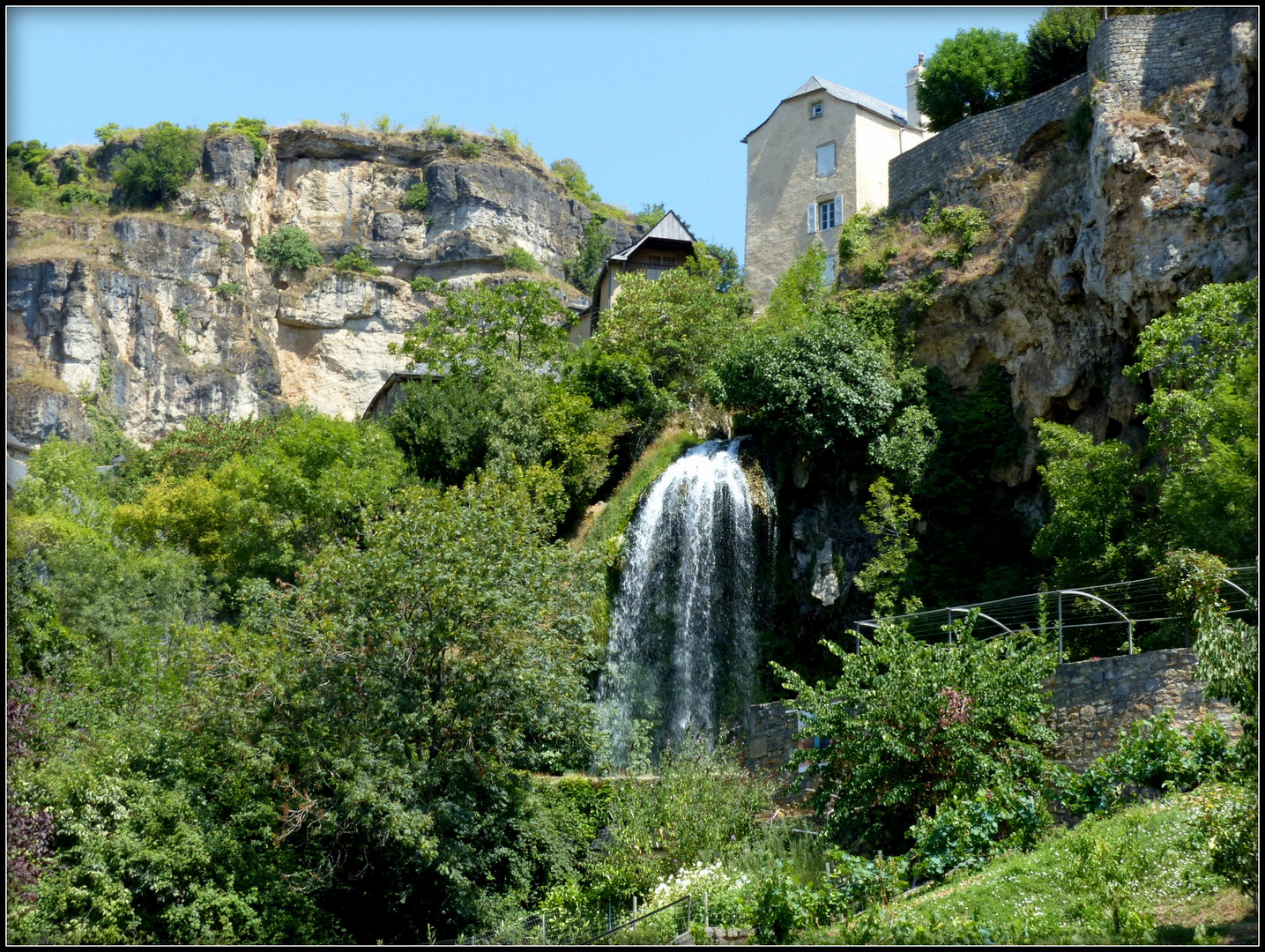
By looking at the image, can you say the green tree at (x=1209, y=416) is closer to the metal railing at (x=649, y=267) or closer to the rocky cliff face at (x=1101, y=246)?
the rocky cliff face at (x=1101, y=246)

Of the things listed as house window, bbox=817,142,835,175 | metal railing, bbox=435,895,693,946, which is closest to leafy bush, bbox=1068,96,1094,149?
house window, bbox=817,142,835,175

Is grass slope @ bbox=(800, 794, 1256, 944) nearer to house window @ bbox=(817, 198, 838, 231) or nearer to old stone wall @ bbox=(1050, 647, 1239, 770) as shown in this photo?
old stone wall @ bbox=(1050, 647, 1239, 770)

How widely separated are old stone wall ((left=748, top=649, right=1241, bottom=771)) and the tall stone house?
61.2 feet

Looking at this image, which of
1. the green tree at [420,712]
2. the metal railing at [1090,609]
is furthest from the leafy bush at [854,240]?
the green tree at [420,712]

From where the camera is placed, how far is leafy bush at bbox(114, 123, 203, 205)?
57.7m

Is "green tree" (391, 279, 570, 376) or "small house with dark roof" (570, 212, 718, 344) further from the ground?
"small house with dark roof" (570, 212, 718, 344)

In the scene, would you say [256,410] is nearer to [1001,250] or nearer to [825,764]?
[1001,250]

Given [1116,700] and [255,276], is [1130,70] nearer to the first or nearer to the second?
[1116,700]

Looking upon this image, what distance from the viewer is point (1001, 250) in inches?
961

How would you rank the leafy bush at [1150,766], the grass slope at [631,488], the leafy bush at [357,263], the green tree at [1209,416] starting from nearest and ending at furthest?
the leafy bush at [1150,766], the green tree at [1209,416], the grass slope at [631,488], the leafy bush at [357,263]

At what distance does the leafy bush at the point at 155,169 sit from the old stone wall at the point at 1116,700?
174 ft

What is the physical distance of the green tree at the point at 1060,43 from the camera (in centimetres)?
2642

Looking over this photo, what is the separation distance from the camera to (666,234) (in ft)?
125

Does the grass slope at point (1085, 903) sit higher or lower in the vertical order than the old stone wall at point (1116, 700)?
lower
